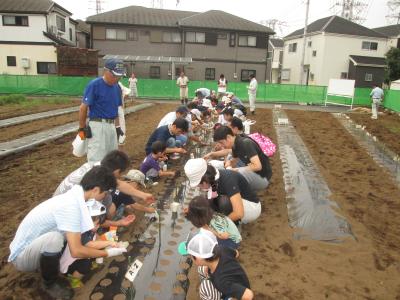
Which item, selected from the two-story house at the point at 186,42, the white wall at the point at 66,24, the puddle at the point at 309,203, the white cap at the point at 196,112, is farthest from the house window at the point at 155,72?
the puddle at the point at 309,203

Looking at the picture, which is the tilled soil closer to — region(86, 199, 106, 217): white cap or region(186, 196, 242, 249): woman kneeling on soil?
region(186, 196, 242, 249): woman kneeling on soil

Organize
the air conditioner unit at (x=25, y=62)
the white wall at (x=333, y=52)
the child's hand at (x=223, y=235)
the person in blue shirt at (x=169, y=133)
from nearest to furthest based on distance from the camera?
the child's hand at (x=223, y=235) → the person in blue shirt at (x=169, y=133) → the air conditioner unit at (x=25, y=62) → the white wall at (x=333, y=52)

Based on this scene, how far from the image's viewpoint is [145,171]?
5.05 metres

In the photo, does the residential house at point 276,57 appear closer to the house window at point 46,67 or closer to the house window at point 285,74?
the house window at point 285,74

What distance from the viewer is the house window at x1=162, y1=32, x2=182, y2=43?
85.1ft

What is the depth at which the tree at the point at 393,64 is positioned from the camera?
22047 mm

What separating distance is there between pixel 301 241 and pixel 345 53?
2930cm

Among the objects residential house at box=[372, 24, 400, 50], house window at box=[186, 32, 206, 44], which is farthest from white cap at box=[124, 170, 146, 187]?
residential house at box=[372, 24, 400, 50]

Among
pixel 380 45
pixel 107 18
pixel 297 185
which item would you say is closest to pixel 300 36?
pixel 380 45

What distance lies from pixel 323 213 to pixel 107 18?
82.2 feet

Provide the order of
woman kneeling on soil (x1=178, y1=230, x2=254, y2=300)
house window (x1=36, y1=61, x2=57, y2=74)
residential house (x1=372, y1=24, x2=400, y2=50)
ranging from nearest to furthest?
woman kneeling on soil (x1=178, y1=230, x2=254, y2=300)
house window (x1=36, y1=61, x2=57, y2=74)
residential house (x1=372, y1=24, x2=400, y2=50)

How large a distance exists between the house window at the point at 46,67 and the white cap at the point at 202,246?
24411 mm

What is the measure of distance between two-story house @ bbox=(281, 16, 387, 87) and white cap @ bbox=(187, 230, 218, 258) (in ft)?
92.6

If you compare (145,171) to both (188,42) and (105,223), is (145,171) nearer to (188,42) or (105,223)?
(105,223)
